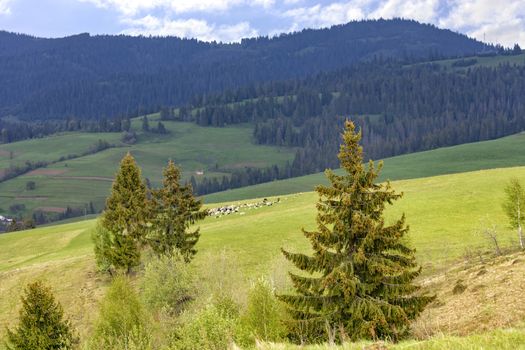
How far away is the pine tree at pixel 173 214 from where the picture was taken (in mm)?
61094

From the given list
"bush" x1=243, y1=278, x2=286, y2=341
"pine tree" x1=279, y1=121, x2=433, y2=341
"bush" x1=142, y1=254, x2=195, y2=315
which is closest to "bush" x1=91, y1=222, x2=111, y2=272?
"bush" x1=142, y1=254, x2=195, y2=315

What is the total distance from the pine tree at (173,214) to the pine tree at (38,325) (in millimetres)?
19224

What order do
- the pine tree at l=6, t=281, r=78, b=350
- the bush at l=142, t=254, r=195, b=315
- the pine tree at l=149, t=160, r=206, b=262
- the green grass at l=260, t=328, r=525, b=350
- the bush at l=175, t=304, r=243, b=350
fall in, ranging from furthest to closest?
1. the pine tree at l=149, t=160, r=206, b=262
2. the bush at l=142, t=254, r=195, b=315
3. the pine tree at l=6, t=281, r=78, b=350
4. the bush at l=175, t=304, r=243, b=350
5. the green grass at l=260, t=328, r=525, b=350

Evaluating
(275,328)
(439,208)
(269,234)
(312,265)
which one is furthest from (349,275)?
(439,208)

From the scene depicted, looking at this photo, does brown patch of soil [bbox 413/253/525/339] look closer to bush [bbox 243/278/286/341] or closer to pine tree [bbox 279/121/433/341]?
pine tree [bbox 279/121/433/341]

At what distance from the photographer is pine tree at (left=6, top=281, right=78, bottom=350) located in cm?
4156

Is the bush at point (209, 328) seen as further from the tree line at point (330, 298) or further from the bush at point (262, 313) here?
the bush at point (262, 313)

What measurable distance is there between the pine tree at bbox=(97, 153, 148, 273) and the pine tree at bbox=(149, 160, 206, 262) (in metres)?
3.88

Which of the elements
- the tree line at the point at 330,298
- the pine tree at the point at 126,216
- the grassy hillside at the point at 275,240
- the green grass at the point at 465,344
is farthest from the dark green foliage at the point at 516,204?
the green grass at the point at 465,344

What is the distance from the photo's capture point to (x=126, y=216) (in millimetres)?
65188

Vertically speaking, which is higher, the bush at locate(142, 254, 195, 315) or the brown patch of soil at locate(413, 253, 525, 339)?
the brown patch of soil at locate(413, 253, 525, 339)

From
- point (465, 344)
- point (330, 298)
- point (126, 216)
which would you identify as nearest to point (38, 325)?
point (126, 216)

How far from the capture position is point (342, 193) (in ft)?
94.2

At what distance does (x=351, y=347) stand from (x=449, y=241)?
53.4 m
